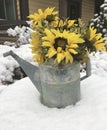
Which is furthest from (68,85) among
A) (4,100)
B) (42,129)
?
(4,100)

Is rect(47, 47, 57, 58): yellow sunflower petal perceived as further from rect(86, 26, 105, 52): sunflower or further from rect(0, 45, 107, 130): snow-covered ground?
rect(0, 45, 107, 130): snow-covered ground

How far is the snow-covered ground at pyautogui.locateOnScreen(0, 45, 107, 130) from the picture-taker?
131 centimetres

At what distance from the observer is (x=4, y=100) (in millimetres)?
1575

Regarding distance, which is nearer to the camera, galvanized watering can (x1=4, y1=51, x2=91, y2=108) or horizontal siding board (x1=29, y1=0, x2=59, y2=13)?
galvanized watering can (x1=4, y1=51, x2=91, y2=108)

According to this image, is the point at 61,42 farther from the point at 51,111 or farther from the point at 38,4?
the point at 38,4

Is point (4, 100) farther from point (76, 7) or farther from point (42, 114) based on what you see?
point (76, 7)

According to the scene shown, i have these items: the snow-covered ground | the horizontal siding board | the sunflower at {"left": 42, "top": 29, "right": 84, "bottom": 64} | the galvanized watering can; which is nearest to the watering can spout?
the galvanized watering can

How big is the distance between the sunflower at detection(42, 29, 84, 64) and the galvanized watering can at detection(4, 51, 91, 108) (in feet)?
0.43

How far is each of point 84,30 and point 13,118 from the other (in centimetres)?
60

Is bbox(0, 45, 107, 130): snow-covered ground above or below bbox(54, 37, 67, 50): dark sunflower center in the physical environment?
below

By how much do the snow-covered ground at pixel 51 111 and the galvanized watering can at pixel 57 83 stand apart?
44mm

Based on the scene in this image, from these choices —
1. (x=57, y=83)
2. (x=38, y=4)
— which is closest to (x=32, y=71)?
(x=57, y=83)

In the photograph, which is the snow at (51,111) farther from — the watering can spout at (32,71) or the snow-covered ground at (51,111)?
the watering can spout at (32,71)

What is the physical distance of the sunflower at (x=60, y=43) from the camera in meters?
1.24
